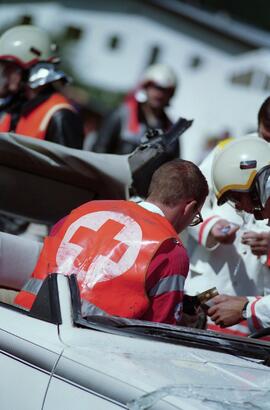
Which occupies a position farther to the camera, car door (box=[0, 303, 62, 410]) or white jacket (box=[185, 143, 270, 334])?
white jacket (box=[185, 143, 270, 334])

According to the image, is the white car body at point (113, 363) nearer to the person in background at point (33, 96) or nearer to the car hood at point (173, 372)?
the car hood at point (173, 372)

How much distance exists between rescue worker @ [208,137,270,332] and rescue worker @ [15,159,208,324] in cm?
58

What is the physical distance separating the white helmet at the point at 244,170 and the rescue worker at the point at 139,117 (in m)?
4.50

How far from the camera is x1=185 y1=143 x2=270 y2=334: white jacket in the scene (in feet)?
20.6

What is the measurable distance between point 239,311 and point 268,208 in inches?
21.1

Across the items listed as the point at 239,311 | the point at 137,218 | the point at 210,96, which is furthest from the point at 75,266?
the point at 210,96

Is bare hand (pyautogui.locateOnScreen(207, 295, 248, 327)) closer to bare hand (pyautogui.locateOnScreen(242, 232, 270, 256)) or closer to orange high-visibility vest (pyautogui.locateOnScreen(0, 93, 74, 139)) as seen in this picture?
bare hand (pyautogui.locateOnScreen(242, 232, 270, 256))

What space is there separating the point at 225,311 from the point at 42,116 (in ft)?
9.46

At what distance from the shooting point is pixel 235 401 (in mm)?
3549

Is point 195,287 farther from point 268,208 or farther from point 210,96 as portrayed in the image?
point 210,96

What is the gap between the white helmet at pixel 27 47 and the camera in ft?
26.5

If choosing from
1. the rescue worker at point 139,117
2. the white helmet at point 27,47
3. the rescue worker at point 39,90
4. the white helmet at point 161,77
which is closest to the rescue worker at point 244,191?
the rescue worker at point 39,90

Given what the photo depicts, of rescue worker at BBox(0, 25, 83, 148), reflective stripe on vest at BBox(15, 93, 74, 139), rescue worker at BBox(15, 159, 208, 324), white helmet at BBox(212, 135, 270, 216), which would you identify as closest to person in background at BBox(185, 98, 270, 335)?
white helmet at BBox(212, 135, 270, 216)

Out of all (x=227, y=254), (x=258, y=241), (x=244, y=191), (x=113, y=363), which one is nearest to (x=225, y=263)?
(x=227, y=254)
